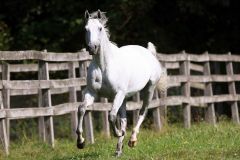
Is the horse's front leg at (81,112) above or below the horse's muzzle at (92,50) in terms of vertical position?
below

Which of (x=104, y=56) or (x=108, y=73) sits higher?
(x=104, y=56)

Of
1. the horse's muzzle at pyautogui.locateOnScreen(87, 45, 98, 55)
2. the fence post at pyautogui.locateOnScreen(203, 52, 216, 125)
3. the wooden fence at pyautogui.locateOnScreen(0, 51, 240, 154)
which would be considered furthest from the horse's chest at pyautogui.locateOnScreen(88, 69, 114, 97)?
the fence post at pyautogui.locateOnScreen(203, 52, 216, 125)

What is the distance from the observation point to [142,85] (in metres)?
12.5

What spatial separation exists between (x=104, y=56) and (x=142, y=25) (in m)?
13.9

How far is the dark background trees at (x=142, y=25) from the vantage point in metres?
24.8

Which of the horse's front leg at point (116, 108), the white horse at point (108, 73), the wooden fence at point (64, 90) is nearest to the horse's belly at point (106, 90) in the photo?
the white horse at point (108, 73)

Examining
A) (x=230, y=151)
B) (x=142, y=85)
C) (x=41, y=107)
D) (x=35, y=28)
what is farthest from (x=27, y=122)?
(x=230, y=151)

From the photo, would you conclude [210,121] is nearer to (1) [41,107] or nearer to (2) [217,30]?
(1) [41,107]

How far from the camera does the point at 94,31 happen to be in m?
11.0

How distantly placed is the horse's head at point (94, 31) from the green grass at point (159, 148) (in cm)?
167

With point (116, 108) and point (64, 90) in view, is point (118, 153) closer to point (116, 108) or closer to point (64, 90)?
point (116, 108)

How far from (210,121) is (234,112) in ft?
5.19

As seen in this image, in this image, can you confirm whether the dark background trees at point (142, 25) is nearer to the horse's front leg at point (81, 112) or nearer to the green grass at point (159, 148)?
the green grass at point (159, 148)

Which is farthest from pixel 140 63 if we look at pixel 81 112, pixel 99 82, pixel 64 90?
pixel 64 90
